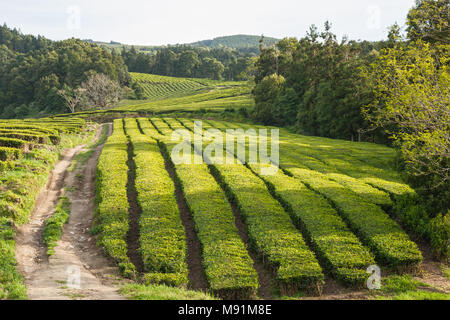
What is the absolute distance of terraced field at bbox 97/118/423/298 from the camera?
12625mm

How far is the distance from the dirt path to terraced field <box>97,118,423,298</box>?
848mm

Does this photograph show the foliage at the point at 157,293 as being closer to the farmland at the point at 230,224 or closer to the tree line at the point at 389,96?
the farmland at the point at 230,224

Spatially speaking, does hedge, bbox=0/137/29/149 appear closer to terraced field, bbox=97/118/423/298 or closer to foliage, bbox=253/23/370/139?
terraced field, bbox=97/118/423/298

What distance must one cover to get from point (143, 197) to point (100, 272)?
6983 millimetres

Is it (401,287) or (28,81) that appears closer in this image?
(401,287)

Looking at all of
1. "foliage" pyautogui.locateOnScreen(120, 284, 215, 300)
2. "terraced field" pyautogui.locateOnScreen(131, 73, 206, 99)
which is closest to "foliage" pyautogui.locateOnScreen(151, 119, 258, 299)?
"foliage" pyautogui.locateOnScreen(120, 284, 215, 300)

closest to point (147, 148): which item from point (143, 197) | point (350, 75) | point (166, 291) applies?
point (143, 197)

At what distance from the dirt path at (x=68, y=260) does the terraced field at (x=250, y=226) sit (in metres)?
0.85

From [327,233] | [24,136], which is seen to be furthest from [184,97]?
[327,233]

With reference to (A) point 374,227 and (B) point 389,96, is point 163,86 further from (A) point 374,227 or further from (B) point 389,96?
(A) point 374,227

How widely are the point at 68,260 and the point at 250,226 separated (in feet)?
26.1
